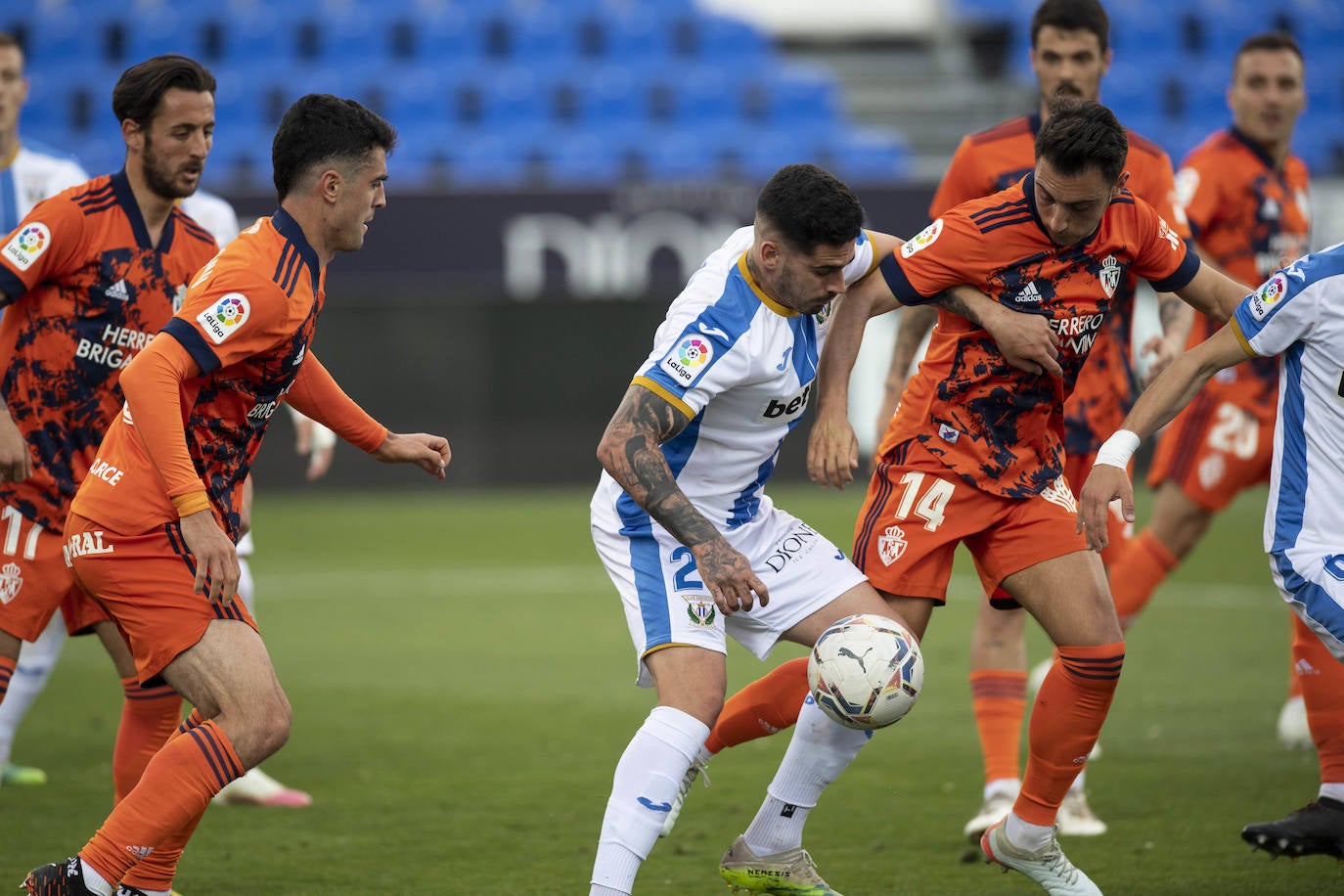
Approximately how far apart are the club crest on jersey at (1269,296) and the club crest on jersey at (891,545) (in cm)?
118

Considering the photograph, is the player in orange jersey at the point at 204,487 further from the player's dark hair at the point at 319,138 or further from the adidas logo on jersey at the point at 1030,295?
the adidas logo on jersey at the point at 1030,295

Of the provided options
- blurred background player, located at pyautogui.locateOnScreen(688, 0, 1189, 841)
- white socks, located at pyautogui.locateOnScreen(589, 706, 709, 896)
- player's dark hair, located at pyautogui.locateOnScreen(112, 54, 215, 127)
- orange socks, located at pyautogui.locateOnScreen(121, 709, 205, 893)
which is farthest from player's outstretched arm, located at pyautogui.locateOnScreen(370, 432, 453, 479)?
blurred background player, located at pyautogui.locateOnScreen(688, 0, 1189, 841)

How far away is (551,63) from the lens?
19.9 meters

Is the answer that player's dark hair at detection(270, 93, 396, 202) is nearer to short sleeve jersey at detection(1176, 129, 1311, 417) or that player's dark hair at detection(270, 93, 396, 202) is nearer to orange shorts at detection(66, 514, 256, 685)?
orange shorts at detection(66, 514, 256, 685)

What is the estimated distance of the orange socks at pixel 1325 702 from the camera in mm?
4812

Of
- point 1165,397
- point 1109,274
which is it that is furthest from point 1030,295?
point 1165,397

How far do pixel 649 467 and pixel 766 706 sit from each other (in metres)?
1.20

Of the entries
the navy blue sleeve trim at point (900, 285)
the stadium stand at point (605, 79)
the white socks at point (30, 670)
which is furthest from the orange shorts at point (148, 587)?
the stadium stand at point (605, 79)

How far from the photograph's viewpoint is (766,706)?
16.0 ft

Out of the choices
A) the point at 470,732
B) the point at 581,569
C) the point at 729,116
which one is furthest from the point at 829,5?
the point at 470,732

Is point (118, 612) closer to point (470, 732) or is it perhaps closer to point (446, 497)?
point (470, 732)

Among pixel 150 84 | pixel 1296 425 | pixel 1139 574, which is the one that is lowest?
pixel 1139 574

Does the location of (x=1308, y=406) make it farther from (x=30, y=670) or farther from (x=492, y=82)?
(x=492, y=82)

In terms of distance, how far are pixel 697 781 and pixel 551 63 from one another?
15127 millimetres
